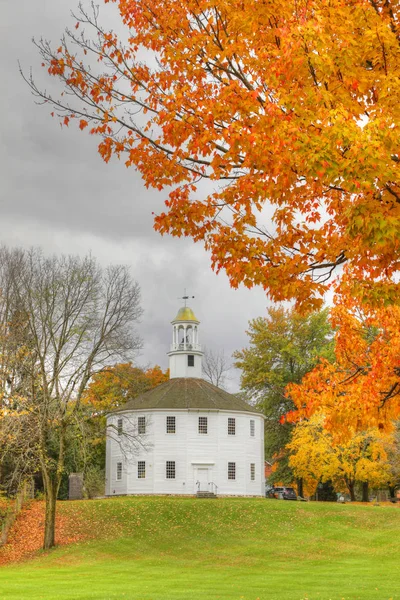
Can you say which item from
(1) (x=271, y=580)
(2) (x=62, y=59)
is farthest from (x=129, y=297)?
(2) (x=62, y=59)

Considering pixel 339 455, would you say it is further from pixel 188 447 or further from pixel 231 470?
pixel 188 447

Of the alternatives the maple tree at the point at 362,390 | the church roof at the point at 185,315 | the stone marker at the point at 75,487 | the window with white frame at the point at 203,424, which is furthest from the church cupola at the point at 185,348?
the maple tree at the point at 362,390

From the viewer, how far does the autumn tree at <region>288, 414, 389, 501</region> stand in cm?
4597

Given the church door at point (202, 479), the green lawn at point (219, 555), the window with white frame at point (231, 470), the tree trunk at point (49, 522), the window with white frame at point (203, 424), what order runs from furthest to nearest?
the window with white frame at point (203, 424) < the window with white frame at point (231, 470) < the church door at point (202, 479) < the tree trunk at point (49, 522) < the green lawn at point (219, 555)

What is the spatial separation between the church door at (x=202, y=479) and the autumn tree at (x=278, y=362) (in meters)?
10.3

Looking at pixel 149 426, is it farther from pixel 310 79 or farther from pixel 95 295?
pixel 310 79

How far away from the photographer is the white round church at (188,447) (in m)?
48.7

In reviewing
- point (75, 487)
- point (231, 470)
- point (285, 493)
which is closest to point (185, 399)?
point (231, 470)

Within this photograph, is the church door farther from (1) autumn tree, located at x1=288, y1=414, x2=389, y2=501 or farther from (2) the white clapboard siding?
(1) autumn tree, located at x1=288, y1=414, x2=389, y2=501

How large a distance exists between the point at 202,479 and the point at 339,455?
9594 millimetres

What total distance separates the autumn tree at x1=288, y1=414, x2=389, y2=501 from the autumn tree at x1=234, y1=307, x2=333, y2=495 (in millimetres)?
9489

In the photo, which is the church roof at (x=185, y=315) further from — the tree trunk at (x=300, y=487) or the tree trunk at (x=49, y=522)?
the tree trunk at (x=49, y=522)

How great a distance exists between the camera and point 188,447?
4938 cm

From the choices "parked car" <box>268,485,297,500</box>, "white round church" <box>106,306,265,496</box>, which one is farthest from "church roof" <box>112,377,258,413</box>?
"parked car" <box>268,485,297,500</box>
